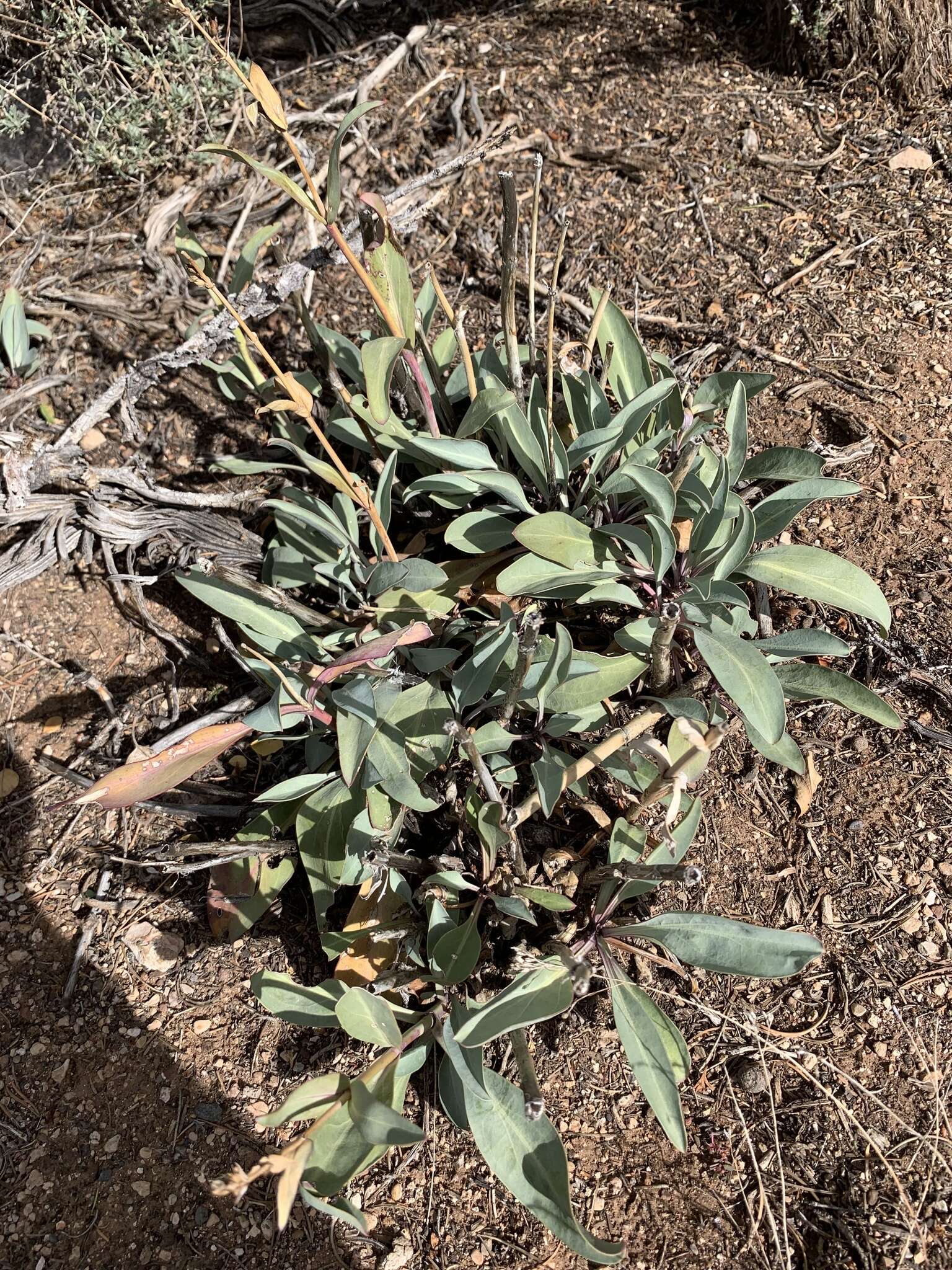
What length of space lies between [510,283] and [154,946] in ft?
5.11

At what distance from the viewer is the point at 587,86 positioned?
9.61 feet

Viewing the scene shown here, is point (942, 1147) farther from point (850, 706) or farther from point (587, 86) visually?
point (587, 86)

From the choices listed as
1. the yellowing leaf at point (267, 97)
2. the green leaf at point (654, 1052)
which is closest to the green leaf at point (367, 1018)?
the green leaf at point (654, 1052)

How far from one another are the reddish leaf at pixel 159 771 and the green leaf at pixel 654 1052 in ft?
2.69

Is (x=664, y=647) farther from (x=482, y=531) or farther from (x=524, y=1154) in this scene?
(x=524, y=1154)

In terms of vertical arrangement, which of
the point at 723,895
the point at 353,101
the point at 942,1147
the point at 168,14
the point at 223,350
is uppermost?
the point at 168,14

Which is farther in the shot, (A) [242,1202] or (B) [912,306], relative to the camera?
(B) [912,306]

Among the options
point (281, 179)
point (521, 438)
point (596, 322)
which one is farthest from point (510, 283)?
point (281, 179)

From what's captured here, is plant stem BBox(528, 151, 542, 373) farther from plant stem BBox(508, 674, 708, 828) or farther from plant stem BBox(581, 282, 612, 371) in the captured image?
plant stem BBox(508, 674, 708, 828)

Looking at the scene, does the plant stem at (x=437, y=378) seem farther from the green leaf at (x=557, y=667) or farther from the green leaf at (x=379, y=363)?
the green leaf at (x=557, y=667)

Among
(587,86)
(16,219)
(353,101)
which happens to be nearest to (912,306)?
(587,86)

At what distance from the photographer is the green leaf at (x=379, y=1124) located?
1249mm

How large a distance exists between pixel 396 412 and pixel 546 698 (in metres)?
0.95

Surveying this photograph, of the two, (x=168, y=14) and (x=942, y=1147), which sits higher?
(x=168, y=14)
